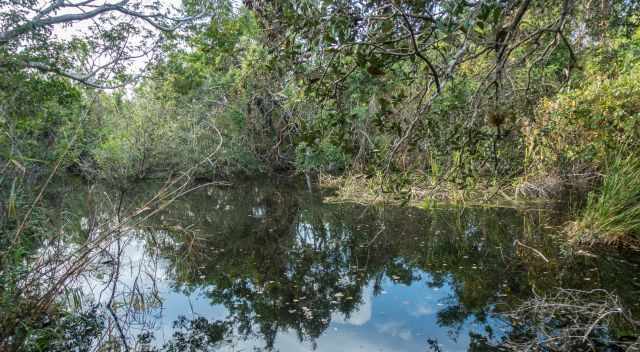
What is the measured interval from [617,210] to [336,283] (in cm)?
356

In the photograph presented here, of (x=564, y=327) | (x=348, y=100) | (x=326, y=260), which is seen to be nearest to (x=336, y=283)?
(x=326, y=260)

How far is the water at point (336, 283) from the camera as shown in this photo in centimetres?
378

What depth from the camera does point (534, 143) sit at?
803cm

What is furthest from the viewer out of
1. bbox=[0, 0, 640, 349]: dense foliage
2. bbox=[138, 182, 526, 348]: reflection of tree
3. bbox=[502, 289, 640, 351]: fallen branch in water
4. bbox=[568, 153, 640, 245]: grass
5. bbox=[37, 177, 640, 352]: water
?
bbox=[568, 153, 640, 245]: grass

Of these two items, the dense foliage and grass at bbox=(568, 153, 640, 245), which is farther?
grass at bbox=(568, 153, 640, 245)

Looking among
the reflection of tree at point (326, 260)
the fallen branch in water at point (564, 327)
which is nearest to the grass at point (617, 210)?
the reflection of tree at point (326, 260)

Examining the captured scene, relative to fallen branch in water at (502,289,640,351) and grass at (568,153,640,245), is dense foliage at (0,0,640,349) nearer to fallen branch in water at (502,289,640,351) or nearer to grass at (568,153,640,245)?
grass at (568,153,640,245)

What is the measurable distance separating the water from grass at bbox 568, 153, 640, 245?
1.14 feet

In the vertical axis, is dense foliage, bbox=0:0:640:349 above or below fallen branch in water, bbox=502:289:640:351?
above

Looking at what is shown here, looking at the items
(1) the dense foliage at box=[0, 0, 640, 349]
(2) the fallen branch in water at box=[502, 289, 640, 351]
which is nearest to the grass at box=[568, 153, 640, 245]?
(1) the dense foliage at box=[0, 0, 640, 349]

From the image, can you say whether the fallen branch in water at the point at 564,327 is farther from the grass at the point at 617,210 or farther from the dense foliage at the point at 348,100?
the grass at the point at 617,210

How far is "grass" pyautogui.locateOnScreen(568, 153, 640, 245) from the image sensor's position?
488cm

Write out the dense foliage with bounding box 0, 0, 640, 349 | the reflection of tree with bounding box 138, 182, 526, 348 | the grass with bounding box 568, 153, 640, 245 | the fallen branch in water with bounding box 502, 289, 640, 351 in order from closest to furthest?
1. the dense foliage with bounding box 0, 0, 640, 349
2. the fallen branch in water with bounding box 502, 289, 640, 351
3. the reflection of tree with bounding box 138, 182, 526, 348
4. the grass with bounding box 568, 153, 640, 245

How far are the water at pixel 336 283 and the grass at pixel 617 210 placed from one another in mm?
348
